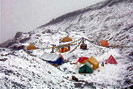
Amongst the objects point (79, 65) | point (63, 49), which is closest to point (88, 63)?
point (79, 65)

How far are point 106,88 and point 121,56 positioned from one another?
35.5 feet

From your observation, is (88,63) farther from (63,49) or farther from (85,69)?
(63,49)

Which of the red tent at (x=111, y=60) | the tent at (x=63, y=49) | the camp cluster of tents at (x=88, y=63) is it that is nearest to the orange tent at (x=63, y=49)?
the tent at (x=63, y=49)

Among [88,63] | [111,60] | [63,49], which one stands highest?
[63,49]

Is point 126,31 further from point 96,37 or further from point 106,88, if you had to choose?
point 106,88

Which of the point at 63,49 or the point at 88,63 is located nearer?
the point at 88,63

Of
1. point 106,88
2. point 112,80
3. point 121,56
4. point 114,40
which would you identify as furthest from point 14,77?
point 114,40

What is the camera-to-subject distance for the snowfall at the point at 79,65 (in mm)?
17578

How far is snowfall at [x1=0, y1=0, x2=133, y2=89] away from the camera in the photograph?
57.7ft

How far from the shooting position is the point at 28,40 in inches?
1939

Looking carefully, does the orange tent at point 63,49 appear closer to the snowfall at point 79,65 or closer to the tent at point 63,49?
the tent at point 63,49

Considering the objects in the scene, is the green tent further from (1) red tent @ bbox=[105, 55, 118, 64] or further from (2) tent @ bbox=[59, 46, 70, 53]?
(2) tent @ bbox=[59, 46, 70, 53]

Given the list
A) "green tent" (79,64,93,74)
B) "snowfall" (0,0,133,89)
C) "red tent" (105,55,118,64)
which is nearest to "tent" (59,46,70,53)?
"snowfall" (0,0,133,89)

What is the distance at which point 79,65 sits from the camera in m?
26.5
